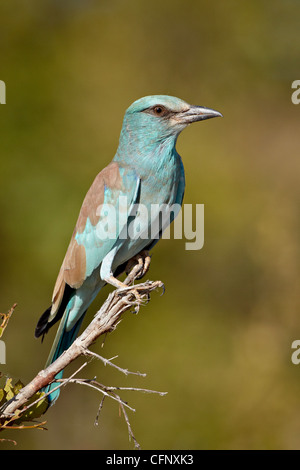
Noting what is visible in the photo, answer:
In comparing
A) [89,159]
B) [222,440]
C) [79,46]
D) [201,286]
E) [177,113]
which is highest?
[79,46]

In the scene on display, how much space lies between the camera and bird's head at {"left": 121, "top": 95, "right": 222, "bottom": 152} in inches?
148

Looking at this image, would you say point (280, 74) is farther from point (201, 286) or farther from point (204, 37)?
point (201, 286)

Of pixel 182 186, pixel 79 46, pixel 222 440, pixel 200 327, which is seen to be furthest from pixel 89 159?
pixel 222 440

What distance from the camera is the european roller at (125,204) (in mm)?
3689

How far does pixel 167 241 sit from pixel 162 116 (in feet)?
7.06

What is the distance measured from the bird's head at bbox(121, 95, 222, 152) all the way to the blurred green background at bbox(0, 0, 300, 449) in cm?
205

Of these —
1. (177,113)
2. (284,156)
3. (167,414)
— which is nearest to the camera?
(177,113)

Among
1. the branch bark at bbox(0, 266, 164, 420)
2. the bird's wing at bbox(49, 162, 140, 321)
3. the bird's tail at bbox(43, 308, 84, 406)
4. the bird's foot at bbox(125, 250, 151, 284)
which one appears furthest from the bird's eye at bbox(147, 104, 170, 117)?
the bird's tail at bbox(43, 308, 84, 406)

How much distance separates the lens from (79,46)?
6738 millimetres

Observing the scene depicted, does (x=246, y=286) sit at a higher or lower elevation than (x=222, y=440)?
higher

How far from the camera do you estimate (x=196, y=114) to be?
12.3 feet

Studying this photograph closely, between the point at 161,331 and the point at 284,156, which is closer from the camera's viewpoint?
the point at 161,331

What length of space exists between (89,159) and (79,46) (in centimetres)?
135

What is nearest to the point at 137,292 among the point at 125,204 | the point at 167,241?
the point at 125,204
